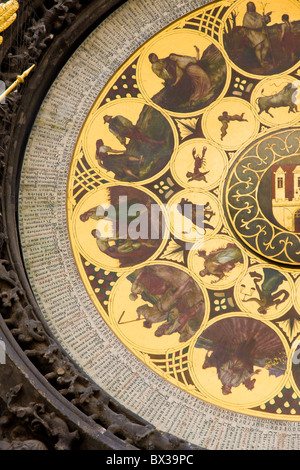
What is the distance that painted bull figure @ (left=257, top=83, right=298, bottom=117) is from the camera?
36.3ft


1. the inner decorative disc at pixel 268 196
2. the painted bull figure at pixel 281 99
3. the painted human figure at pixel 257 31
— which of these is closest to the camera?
the inner decorative disc at pixel 268 196

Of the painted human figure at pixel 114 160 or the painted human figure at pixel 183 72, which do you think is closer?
the painted human figure at pixel 114 160

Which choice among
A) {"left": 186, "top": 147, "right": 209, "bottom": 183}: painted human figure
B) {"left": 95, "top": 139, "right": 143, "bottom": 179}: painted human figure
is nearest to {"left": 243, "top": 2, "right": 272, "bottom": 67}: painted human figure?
{"left": 186, "top": 147, "right": 209, "bottom": 183}: painted human figure

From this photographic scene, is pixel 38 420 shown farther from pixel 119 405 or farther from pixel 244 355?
pixel 244 355

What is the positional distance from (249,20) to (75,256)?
344cm

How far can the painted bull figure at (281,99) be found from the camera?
1106 cm

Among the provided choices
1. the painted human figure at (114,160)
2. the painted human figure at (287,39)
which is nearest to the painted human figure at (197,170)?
the painted human figure at (114,160)

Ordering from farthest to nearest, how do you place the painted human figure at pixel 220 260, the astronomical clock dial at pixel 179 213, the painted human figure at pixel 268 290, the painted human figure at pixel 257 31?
the painted human figure at pixel 257 31, the painted human figure at pixel 220 260, the painted human figure at pixel 268 290, the astronomical clock dial at pixel 179 213

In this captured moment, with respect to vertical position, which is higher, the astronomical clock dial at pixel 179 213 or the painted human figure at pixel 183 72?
the painted human figure at pixel 183 72

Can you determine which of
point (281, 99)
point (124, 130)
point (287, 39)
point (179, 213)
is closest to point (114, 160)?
point (124, 130)

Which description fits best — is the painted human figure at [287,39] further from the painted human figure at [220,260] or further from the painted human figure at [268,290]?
the painted human figure at [268,290]

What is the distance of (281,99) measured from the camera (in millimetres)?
11086

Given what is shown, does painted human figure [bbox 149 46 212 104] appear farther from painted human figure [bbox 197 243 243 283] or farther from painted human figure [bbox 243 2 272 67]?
painted human figure [bbox 197 243 243 283]

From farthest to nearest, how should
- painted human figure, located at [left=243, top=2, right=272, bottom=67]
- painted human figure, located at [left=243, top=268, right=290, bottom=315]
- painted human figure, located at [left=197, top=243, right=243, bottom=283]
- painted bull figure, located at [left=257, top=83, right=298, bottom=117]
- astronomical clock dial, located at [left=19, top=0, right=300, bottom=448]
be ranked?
painted human figure, located at [left=243, top=2, right=272, bottom=67], painted bull figure, located at [left=257, top=83, right=298, bottom=117], painted human figure, located at [left=197, top=243, right=243, bottom=283], painted human figure, located at [left=243, top=268, right=290, bottom=315], astronomical clock dial, located at [left=19, top=0, right=300, bottom=448]
